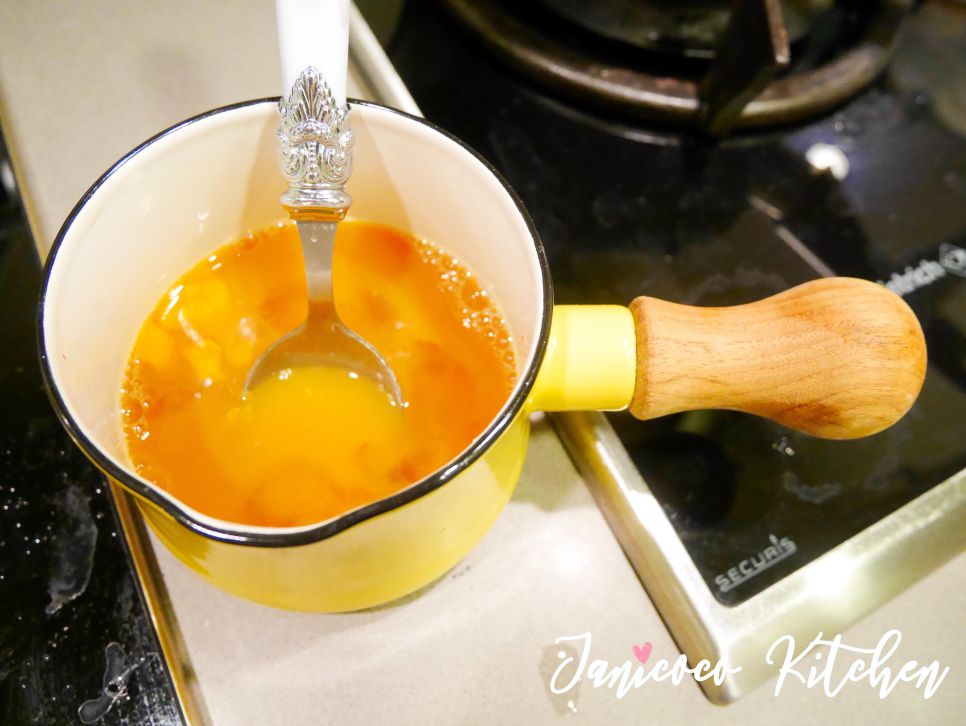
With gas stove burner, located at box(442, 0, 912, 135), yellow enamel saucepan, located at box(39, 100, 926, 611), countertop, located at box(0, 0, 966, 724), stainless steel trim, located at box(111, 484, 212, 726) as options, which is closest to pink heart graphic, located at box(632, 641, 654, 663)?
countertop, located at box(0, 0, 966, 724)

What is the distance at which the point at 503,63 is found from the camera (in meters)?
0.70

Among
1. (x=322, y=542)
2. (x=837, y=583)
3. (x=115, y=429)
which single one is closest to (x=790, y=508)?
(x=837, y=583)

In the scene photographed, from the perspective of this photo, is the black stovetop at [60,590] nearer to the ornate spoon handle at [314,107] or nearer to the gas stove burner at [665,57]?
the ornate spoon handle at [314,107]

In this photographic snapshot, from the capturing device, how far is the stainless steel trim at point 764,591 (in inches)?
18.4

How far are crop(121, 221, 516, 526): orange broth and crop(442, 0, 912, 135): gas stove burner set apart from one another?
9.5 inches

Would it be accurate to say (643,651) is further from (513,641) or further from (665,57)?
(665,57)

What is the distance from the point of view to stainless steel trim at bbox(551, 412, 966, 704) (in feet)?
1.53

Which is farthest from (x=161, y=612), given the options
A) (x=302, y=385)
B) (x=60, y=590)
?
(x=302, y=385)

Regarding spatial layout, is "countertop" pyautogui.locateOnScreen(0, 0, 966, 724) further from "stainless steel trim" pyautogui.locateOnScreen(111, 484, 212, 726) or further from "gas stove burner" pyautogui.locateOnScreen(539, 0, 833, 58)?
"gas stove burner" pyautogui.locateOnScreen(539, 0, 833, 58)

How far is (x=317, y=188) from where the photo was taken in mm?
454

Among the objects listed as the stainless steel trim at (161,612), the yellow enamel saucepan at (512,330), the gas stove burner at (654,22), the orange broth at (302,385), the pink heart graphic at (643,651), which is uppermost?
the gas stove burner at (654,22)

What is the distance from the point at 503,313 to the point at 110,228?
0.25 meters

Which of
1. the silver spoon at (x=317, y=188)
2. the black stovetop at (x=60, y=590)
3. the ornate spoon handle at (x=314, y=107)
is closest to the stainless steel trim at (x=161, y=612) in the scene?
the black stovetop at (x=60, y=590)

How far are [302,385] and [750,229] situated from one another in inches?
15.8
